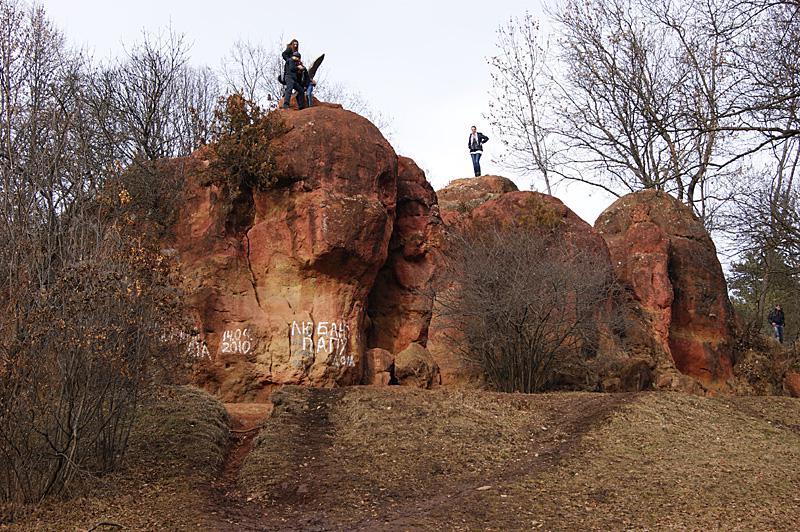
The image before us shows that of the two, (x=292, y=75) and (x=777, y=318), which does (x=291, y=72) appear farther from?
(x=777, y=318)

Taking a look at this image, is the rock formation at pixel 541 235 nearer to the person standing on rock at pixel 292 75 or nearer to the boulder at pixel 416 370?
the boulder at pixel 416 370

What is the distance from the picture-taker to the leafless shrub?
12516 mm

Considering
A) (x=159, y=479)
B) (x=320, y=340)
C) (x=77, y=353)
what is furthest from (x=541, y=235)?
(x=77, y=353)

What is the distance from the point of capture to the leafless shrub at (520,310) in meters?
12.5

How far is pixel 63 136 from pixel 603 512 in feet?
21.9

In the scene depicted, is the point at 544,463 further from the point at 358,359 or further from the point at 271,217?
the point at 271,217

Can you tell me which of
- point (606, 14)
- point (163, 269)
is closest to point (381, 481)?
point (163, 269)

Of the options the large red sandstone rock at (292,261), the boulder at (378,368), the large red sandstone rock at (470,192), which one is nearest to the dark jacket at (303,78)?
the large red sandstone rock at (292,261)

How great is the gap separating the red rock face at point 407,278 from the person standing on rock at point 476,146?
232 inches

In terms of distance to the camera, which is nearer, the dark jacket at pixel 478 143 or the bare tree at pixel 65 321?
the bare tree at pixel 65 321

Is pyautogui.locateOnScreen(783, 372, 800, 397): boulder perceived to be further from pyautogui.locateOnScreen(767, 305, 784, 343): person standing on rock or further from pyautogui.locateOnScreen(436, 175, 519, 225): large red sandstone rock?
pyautogui.locateOnScreen(436, 175, 519, 225): large red sandstone rock

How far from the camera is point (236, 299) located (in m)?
13.7

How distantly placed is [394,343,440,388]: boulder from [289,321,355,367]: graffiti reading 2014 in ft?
3.00

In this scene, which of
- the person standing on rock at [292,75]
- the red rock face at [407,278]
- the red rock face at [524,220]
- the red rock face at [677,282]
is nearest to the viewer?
the red rock face at [524,220]
